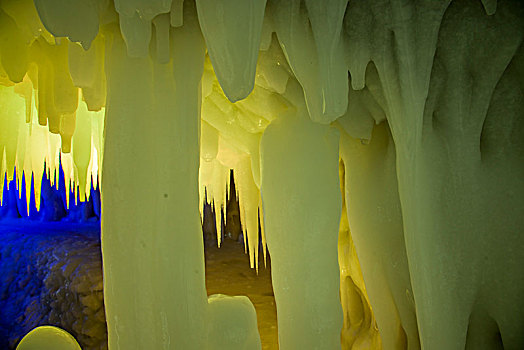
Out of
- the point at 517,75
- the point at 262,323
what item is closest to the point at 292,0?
the point at 517,75

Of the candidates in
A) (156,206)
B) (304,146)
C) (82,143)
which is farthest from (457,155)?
(82,143)

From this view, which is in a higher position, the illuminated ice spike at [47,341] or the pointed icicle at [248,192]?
the pointed icicle at [248,192]

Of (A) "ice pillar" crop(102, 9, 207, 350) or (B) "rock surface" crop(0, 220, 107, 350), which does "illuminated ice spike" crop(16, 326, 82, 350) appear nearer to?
(A) "ice pillar" crop(102, 9, 207, 350)

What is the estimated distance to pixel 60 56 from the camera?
2.17m

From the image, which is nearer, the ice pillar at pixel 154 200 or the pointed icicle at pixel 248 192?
the ice pillar at pixel 154 200

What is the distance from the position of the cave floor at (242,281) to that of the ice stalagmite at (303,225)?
2.79 meters

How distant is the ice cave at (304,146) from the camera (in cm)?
159

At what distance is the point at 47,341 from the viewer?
1.67 m

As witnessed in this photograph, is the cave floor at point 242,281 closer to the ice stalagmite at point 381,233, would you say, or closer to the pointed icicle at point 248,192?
the pointed icicle at point 248,192

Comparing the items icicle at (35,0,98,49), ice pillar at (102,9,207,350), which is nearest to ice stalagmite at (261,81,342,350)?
ice pillar at (102,9,207,350)

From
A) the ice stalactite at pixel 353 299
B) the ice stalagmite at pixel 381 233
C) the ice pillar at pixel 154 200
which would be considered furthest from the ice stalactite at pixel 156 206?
the ice stalactite at pixel 353 299

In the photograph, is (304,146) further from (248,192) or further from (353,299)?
(353,299)

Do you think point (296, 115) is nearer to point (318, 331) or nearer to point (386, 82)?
point (386, 82)

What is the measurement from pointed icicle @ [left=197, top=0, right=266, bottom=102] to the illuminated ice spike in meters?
1.22
